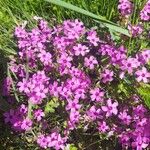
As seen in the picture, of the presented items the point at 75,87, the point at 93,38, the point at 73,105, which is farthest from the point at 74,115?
the point at 93,38

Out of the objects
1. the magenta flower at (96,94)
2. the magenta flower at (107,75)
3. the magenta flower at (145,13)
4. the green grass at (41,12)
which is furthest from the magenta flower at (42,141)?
the magenta flower at (145,13)

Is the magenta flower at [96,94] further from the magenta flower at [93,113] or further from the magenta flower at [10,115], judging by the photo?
the magenta flower at [10,115]

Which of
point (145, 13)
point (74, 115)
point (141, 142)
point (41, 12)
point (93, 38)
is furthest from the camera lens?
point (41, 12)

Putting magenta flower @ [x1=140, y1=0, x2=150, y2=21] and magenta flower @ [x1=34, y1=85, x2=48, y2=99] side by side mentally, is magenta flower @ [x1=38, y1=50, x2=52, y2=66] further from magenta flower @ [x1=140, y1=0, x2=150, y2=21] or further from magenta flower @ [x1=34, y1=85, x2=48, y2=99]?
magenta flower @ [x1=140, y1=0, x2=150, y2=21]

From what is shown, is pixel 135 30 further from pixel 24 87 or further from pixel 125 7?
pixel 24 87

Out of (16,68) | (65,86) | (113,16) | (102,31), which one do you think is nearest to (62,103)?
(65,86)

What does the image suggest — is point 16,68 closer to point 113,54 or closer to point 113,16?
point 113,54

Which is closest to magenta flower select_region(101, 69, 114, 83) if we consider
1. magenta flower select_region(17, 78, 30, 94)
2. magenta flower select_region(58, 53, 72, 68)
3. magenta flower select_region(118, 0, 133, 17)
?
magenta flower select_region(58, 53, 72, 68)
